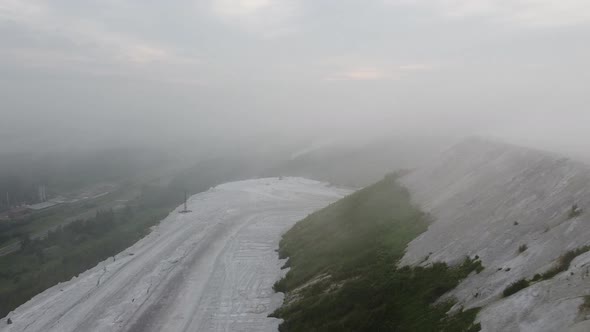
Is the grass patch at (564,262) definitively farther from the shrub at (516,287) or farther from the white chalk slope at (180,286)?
the white chalk slope at (180,286)

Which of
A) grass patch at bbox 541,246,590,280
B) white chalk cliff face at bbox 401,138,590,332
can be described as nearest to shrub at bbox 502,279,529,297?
white chalk cliff face at bbox 401,138,590,332

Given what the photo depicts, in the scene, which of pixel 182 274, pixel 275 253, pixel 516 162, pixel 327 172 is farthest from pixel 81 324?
pixel 327 172

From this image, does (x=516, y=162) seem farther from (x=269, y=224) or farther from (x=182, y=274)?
(x=269, y=224)

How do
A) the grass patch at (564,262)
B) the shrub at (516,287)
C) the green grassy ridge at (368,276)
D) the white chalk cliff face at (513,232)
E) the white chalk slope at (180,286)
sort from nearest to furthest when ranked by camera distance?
the white chalk cliff face at (513,232) < the grass patch at (564,262) < the shrub at (516,287) < the green grassy ridge at (368,276) < the white chalk slope at (180,286)

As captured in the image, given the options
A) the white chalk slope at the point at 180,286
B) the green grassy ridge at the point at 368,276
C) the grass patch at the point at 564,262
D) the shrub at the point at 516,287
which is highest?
the grass patch at the point at 564,262

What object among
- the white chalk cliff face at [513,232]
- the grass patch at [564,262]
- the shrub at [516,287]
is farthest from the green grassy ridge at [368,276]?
the grass patch at [564,262]

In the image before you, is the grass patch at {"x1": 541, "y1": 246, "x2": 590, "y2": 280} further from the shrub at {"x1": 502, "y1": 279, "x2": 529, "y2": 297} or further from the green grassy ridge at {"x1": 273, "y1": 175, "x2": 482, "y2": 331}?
the green grassy ridge at {"x1": 273, "y1": 175, "x2": 482, "y2": 331}
